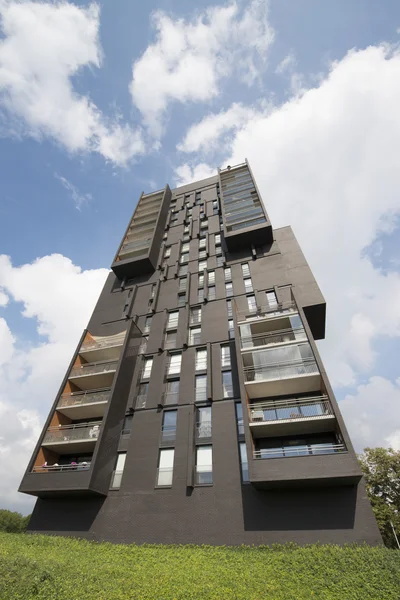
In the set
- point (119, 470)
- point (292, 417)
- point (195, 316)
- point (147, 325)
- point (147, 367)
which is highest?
point (147, 325)

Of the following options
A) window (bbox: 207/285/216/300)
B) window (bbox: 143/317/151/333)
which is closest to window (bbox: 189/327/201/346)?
window (bbox: 207/285/216/300)

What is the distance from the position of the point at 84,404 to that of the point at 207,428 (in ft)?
28.6

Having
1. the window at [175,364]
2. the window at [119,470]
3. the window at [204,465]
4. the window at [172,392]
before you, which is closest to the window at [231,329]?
the window at [175,364]

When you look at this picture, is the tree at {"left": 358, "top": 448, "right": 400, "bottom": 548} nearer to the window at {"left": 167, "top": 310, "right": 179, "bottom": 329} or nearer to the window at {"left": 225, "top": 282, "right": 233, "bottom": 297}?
the window at {"left": 225, "top": 282, "right": 233, "bottom": 297}

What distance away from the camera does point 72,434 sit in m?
18.7

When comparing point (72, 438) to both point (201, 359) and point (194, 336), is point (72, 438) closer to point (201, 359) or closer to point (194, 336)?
point (201, 359)

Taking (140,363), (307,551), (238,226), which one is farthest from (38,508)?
(238,226)

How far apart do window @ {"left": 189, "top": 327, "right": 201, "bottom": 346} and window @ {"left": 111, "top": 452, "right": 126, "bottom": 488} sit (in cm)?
922

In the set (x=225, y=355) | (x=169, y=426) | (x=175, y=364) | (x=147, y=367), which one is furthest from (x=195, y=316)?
(x=169, y=426)

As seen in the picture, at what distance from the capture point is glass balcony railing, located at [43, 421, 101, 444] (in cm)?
1845

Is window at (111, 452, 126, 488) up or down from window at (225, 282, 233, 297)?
down

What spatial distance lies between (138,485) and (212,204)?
3430 centimetres

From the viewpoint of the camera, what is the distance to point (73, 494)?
56.3 feet

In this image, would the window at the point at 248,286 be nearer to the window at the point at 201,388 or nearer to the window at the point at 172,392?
the window at the point at 201,388
